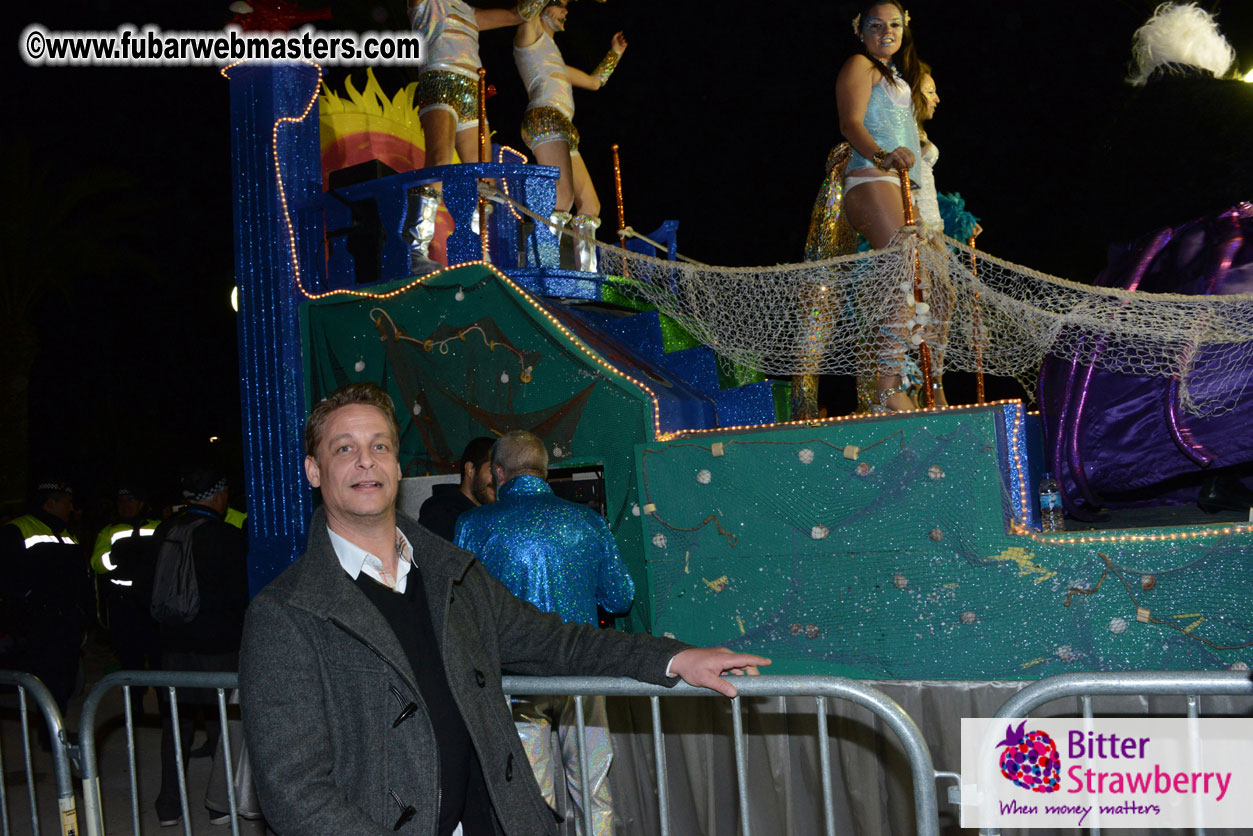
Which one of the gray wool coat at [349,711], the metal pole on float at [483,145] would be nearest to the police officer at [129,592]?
the metal pole on float at [483,145]

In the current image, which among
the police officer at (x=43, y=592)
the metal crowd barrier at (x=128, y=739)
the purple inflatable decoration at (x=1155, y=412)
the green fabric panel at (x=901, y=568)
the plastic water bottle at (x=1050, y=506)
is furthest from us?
the police officer at (x=43, y=592)

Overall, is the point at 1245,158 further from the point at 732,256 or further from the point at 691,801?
the point at 732,256

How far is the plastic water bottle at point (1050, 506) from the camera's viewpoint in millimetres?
5402

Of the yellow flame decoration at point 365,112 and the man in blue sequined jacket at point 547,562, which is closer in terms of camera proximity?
the man in blue sequined jacket at point 547,562

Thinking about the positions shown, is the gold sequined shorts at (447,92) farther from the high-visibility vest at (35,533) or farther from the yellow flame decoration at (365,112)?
the high-visibility vest at (35,533)

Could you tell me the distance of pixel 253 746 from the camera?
7.79ft

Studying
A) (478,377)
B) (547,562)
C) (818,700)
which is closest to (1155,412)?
(547,562)

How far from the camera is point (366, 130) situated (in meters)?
9.09

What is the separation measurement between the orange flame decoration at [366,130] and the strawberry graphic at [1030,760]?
21.7 ft

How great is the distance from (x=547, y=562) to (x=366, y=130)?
576cm

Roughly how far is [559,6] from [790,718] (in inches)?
219

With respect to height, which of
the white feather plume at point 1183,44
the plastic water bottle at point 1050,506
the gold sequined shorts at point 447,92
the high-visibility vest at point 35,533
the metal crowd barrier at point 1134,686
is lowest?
the metal crowd barrier at point 1134,686

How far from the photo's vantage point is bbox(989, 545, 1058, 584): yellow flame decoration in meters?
4.77

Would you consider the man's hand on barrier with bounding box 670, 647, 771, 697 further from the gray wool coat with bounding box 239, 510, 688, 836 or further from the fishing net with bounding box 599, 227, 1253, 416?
the fishing net with bounding box 599, 227, 1253, 416
